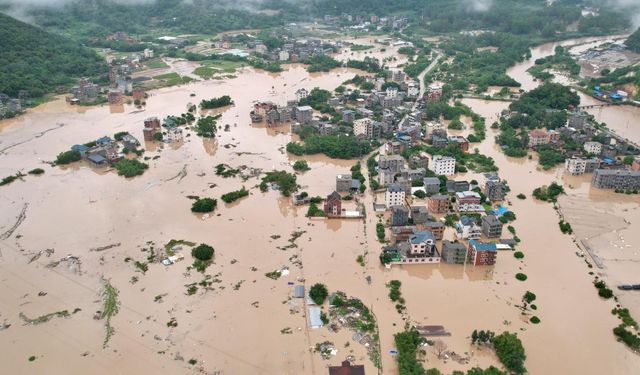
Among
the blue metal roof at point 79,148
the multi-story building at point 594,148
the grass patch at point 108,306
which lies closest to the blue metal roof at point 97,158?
the blue metal roof at point 79,148

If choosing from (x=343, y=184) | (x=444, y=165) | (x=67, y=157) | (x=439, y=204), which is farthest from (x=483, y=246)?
(x=67, y=157)

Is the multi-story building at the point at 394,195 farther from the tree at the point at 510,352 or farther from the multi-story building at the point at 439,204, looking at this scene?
the tree at the point at 510,352

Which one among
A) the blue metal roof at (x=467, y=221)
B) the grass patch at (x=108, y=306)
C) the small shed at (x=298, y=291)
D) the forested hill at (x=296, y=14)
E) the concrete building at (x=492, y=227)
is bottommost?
the grass patch at (x=108, y=306)

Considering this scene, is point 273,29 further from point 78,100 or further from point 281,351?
point 281,351

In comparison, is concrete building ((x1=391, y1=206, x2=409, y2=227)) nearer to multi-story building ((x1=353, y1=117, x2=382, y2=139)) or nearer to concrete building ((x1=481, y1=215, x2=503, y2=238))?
concrete building ((x1=481, y1=215, x2=503, y2=238))

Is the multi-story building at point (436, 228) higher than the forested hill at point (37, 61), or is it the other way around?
the forested hill at point (37, 61)

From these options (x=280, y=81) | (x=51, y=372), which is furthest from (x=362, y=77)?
(x=51, y=372)
